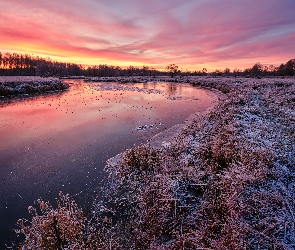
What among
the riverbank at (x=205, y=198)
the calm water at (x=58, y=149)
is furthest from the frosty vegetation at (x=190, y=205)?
the calm water at (x=58, y=149)

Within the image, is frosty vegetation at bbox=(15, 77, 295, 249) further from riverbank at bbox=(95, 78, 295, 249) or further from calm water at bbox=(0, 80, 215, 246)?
calm water at bbox=(0, 80, 215, 246)

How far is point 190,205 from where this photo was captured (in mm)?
5992

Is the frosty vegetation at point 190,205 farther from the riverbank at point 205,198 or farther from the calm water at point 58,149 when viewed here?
the calm water at point 58,149

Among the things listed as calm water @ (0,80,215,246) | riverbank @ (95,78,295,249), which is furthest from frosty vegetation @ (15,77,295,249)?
calm water @ (0,80,215,246)

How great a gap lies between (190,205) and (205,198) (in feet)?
1.73

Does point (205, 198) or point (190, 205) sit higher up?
point (205, 198)

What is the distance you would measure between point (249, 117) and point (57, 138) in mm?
13768

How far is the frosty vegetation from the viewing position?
4.56 meters

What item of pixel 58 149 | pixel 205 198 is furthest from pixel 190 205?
pixel 58 149

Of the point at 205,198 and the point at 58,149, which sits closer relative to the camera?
the point at 205,198

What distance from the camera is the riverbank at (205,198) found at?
15.1 ft

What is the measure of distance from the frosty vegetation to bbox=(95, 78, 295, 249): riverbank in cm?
2

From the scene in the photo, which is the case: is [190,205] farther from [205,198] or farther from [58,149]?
[58,149]

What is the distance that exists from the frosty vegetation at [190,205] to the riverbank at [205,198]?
23 mm
